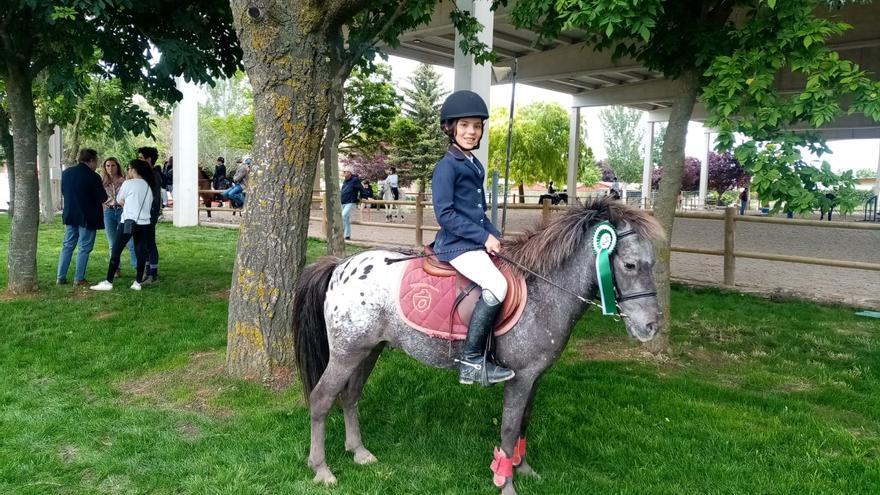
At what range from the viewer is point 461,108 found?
3115mm

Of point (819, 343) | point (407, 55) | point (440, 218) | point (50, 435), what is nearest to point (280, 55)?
point (440, 218)

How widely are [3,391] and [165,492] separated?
2197mm

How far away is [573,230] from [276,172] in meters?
2.58

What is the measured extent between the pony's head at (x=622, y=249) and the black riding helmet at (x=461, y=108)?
71 cm

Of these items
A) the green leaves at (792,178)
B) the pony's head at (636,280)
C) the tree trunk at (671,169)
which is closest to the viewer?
the pony's head at (636,280)

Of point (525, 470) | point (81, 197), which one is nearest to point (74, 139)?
point (81, 197)

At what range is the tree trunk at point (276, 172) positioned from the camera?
4.54 metres

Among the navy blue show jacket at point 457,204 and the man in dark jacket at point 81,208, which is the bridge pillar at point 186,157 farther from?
the navy blue show jacket at point 457,204

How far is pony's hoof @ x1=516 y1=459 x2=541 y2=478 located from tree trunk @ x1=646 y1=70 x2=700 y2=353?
2.77 metres

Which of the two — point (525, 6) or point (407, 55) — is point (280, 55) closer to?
point (525, 6)

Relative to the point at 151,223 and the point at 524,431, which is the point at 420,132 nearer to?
the point at 151,223

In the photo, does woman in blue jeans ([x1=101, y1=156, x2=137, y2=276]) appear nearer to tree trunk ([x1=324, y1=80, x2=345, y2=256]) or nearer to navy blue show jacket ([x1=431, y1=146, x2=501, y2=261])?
tree trunk ([x1=324, y1=80, x2=345, y2=256])

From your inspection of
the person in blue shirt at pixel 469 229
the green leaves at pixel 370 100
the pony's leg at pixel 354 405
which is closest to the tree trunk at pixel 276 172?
the pony's leg at pixel 354 405

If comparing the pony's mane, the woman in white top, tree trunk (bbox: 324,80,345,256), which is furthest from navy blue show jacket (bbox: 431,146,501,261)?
the woman in white top
